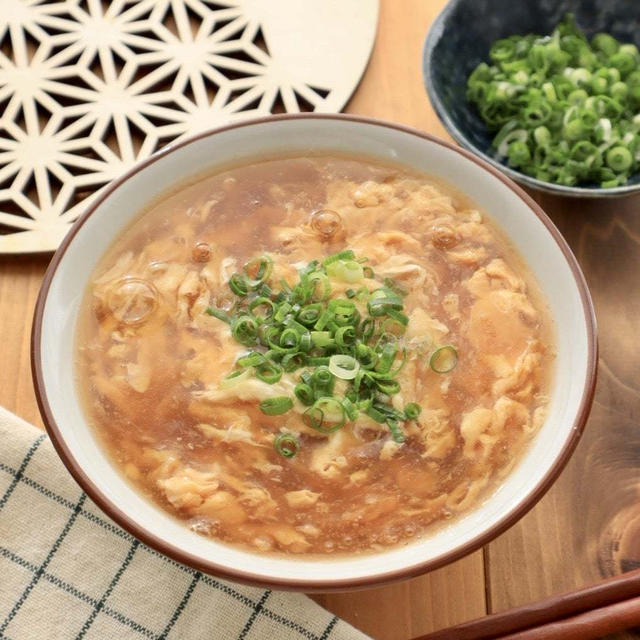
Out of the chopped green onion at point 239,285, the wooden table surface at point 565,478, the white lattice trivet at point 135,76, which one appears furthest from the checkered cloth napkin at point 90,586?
the white lattice trivet at point 135,76

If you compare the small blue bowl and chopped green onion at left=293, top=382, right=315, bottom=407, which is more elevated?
the small blue bowl

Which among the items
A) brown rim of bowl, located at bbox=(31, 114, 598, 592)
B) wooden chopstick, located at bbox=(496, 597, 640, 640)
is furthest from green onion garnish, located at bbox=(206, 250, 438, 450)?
wooden chopstick, located at bbox=(496, 597, 640, 640)

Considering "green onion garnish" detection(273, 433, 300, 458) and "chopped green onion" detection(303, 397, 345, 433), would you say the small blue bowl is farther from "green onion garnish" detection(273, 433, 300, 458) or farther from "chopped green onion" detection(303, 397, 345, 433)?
"green onion garnish" detection(273, 433, 300, 458)

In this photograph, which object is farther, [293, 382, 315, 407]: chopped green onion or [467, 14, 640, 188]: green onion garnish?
[467, 14, 640, 188]: green onion garnish

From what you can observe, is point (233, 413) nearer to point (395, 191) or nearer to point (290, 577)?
point (290, 577)

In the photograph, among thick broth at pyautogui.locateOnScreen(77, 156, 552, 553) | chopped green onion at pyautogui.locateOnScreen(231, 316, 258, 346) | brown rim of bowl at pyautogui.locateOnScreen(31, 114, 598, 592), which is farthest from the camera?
chopped green onion at pyautogui.locateOnScreen(231, 316, 258, 346)

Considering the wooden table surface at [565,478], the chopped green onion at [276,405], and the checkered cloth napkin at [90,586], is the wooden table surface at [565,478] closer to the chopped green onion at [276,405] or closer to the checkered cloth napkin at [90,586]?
the checkered cloth napkin at [90,586]

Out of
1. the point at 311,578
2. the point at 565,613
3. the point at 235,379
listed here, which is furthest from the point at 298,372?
the point at 565,613

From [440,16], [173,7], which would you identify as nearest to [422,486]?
[440,16]
